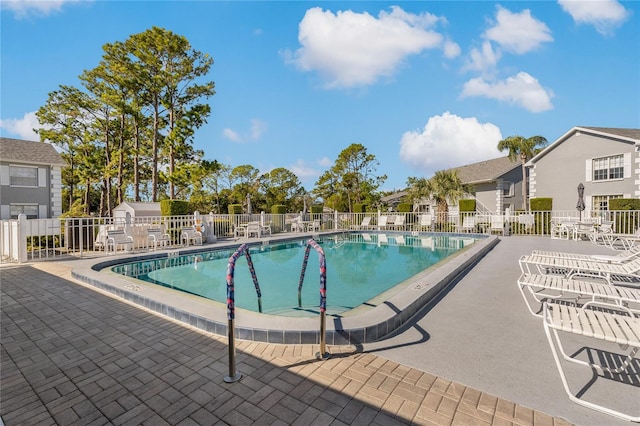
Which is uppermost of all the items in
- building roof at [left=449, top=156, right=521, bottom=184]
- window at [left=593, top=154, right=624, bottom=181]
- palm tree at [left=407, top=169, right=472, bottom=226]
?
building roof at [left=449, top=156, right=521, bottom=184]

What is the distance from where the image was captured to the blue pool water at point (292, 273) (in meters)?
5.36

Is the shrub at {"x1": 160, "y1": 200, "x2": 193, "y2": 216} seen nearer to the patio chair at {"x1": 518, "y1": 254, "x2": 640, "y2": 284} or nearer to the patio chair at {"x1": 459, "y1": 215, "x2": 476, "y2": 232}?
the patio chair at {"x1": 518, "y1": 254, "x2": 640, "y2": 284}

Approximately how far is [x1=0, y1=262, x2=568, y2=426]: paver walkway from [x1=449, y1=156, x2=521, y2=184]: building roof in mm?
24434

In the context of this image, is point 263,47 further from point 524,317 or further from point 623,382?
point 623,382

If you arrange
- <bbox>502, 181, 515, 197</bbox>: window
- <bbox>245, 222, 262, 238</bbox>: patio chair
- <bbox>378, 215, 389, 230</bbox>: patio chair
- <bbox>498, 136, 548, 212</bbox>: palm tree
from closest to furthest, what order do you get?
1. <bbox>245, 222, 262, 238</bbox>: patio chair
2. <bbox>378, 215, 389, 230</bbox>: patio chair
3. <bbox>502, 181, 515, 197</bbox>: window
4. <bbox>498, 136, 548, 212</bbox>: palm tree

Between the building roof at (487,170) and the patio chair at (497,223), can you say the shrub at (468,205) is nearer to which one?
the patio chair at (497,223)

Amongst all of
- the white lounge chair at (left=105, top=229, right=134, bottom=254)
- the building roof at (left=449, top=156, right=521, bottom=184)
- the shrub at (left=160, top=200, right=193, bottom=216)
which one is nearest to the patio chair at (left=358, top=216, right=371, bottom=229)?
the building roof at (left=449, top=156, right=521, bottom=184)

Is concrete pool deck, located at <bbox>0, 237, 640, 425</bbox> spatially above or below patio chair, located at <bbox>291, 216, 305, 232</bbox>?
below

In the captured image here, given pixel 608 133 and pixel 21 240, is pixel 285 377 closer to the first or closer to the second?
pixel 21 240

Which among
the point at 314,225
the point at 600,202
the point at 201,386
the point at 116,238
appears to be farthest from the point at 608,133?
the point at 116,238

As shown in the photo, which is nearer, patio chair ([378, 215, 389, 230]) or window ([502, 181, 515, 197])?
patio chair ([378, 215, 389, 230])

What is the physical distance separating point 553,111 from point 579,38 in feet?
17.2

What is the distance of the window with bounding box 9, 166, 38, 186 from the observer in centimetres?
1727

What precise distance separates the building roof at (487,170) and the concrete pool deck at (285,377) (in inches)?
930
